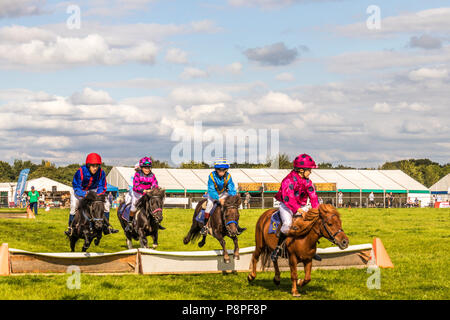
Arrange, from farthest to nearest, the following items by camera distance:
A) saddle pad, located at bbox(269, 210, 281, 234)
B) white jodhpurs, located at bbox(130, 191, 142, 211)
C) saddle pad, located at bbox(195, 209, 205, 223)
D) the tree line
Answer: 1. the tree line
2. white jodhpurs, located at bbox(130, 191, 142, 211)
3. saddle pad, located at bbox(195, 209, 205, 223)
4. saddle pad, located at bbox(269, 210, 281, 234)

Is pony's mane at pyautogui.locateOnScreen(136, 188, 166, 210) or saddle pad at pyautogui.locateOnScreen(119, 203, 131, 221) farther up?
pony's mane at pyautogui.locateOnScreen(136, 188, 166, 210)

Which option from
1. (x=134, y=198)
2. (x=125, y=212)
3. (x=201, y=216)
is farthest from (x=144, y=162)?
(x=201, y=216)

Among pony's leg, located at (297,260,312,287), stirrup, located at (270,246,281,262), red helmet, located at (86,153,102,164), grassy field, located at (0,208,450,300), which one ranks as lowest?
grassy field, located at (0,208,450,300)

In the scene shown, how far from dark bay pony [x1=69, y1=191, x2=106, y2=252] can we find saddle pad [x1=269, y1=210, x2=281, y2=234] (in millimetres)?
4654

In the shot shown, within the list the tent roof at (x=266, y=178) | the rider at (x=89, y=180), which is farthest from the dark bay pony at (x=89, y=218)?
the tent roof at (x=266, y=178)

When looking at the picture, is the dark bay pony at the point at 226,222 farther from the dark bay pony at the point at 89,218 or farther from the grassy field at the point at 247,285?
the dark bay pony at the point at 89,218

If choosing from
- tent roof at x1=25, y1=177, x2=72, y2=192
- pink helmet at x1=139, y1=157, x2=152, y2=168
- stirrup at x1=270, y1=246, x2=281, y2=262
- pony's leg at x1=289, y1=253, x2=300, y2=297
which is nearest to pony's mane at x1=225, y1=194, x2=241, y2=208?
stirrup at x1=270, y1=246, x2=281, y2=262

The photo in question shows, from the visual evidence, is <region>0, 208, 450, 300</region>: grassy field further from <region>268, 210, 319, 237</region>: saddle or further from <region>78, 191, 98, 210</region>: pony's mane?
<region>78, 191, 98, 210</region>: pony's mane

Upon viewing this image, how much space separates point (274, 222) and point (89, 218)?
524cm

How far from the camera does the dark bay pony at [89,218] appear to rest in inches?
548

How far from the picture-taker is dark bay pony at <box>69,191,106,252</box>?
13.9 meters

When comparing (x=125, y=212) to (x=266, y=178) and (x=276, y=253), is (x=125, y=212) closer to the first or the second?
(x=276, y=253)

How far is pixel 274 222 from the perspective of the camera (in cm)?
1109
